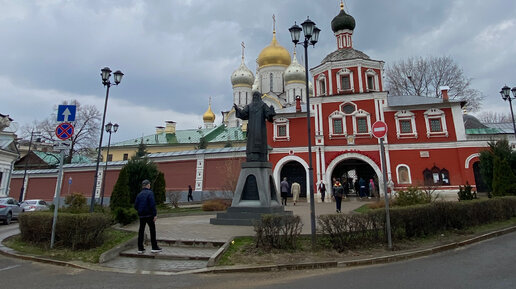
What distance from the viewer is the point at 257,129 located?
11.4m

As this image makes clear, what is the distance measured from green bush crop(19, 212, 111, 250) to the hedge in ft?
18.2

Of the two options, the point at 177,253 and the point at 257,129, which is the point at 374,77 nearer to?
the point at 257,129

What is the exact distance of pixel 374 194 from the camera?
2561 cm

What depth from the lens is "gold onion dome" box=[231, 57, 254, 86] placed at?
51.5 metres

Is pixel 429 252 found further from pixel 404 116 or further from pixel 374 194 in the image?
pixel 404 116

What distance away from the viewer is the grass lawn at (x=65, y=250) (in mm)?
6754

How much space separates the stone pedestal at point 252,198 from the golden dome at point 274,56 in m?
41.0

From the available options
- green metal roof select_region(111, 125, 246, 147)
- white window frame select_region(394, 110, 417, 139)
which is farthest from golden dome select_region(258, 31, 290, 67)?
white window frame select_region(394, 110, 417, 139)

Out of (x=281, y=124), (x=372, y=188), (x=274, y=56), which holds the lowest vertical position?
(x=372, y=188)

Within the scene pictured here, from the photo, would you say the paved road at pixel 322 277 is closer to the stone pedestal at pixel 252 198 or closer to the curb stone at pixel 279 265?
the curb stone at pixel 279 265

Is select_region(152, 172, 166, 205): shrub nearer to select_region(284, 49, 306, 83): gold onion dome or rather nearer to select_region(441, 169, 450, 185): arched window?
select_region(441, 169, 450, 185): arched window

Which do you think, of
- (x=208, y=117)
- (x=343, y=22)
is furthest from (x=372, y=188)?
(x=208, y=117)

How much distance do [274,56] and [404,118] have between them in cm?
2804

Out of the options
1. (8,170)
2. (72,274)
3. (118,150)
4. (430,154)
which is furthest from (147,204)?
(118,150)
